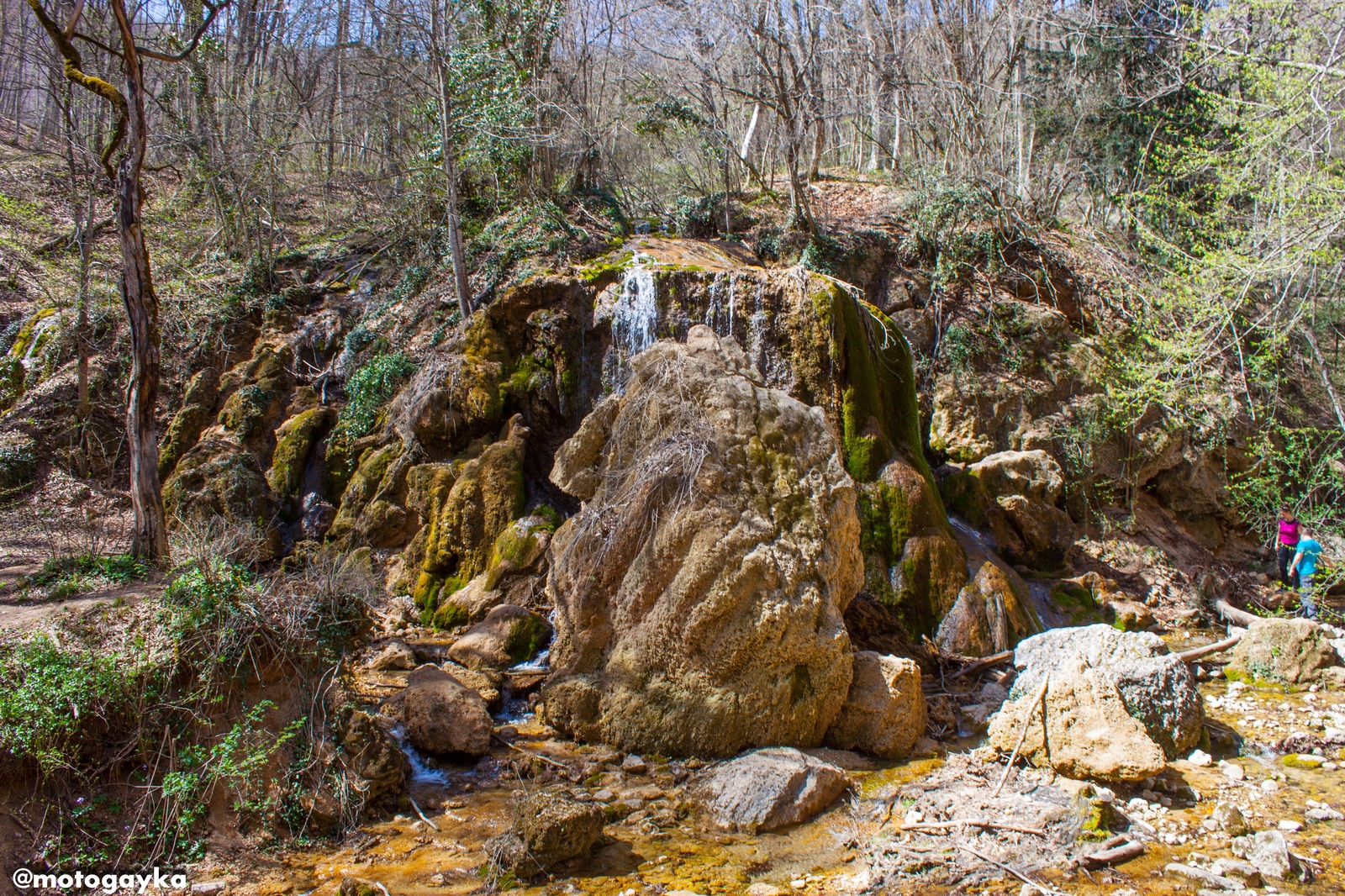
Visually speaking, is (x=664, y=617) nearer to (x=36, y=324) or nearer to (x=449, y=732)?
(x=449, y=732)

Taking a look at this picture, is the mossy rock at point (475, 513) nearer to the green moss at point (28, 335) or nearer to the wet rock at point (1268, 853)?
the wet rock at point (1268, 853)

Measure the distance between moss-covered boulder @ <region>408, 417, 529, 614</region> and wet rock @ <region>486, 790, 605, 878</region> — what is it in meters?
5.94

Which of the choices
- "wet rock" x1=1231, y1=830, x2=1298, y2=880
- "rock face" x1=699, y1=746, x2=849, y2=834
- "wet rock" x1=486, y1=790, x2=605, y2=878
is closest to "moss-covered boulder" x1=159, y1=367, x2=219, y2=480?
"wet rock" x1=486, y1=790, x2=605, y2=878

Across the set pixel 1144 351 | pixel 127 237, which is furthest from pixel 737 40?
pixel 127 237

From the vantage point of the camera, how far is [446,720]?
19.2 ft

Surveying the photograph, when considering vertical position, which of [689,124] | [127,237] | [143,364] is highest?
[689,124]

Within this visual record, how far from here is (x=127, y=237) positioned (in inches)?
268

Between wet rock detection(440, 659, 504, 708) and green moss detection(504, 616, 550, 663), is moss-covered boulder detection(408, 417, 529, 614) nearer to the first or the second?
green moss detection(504, 616, 550, 663)

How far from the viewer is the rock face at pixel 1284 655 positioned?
7.57 meters

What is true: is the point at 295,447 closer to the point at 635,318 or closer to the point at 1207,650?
the point at 635,318

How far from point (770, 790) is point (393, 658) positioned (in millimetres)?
4491

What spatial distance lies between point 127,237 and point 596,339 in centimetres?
632

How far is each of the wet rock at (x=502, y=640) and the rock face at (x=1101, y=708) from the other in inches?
186

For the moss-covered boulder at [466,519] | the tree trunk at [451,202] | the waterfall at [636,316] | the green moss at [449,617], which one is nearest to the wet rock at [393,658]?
the green moss at [449,617]
